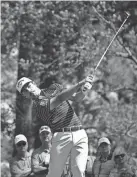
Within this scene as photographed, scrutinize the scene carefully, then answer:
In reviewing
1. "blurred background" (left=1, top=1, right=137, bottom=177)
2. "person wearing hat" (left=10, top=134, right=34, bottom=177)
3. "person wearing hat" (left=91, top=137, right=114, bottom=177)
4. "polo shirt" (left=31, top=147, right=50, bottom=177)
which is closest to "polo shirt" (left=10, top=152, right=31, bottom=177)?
"person wearing hat" (left=10, top=134, right=34, bottom=177)

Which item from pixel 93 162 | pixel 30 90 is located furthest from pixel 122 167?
pixel 30 90

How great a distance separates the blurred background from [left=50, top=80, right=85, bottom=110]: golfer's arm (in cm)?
764

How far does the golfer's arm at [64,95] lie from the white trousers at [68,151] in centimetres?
39

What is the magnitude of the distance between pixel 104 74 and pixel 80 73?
1.01m

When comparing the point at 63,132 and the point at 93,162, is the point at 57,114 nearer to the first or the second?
the point at 63,132

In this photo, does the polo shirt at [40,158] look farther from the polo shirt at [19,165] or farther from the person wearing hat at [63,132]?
the person wearing hat at [63,132]

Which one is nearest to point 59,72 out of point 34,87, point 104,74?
point 104,74

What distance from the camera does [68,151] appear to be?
6.61 m

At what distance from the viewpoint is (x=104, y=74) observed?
1580 cm

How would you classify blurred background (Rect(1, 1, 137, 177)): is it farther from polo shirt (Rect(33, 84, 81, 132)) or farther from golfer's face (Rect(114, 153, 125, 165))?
polo shirt (Rect(33, 84, 81, 132))

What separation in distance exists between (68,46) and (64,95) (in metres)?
8.60

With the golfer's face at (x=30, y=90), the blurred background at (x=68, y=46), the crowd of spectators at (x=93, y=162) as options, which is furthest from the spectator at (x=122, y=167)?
the blurred background at (x=68, y=46)

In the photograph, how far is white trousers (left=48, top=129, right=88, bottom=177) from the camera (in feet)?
21.5

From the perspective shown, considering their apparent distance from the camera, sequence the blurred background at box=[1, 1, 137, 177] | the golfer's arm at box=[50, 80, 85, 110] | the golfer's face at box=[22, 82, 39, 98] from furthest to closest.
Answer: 1. the blurred background at box=[1, 1, 137, 177]
2. the golfer's face at box=[22, 82, 39, 98]
3. the golfer's arm at box=[50, 80, 85, 110]
